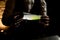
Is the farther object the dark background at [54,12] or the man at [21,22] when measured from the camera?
the dark background at [54,12]

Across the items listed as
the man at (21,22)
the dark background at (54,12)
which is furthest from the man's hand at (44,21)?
the dark background at (54,12)

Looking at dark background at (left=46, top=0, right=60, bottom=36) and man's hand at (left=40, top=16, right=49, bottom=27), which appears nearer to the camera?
man's hand at (left=40, top=16, right=49, bottom=27)

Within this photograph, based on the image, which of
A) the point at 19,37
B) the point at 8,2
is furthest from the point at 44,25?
the point at 8,2

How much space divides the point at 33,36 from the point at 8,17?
0.63ft

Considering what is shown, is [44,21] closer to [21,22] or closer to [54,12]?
[21,22]

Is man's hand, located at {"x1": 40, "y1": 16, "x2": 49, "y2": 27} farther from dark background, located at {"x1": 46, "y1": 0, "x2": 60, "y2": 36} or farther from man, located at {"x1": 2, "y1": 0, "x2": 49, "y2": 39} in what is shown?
dark background, located at {"x1": 46, "y1": 0, "x2": 60, "y2": 36}

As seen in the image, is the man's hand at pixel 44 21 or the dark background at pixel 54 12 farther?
the dark background at pixel 54 12

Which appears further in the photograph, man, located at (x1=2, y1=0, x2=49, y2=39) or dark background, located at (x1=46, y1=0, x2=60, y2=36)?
dark background, located at (x1=46, y1=0, x2=60, y2=36)

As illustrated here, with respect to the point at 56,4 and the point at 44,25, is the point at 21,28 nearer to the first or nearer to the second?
the point at 44,25

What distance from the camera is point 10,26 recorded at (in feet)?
2.54

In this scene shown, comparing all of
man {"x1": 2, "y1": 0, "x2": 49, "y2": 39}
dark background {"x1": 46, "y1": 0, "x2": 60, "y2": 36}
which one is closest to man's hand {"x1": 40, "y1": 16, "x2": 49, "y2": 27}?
man {"x1": 2, "y1": 0, "x2": 49, "y2": 39}

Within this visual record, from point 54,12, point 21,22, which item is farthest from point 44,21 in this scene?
point 54,12

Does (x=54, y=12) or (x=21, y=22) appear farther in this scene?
(x=54, y=12)

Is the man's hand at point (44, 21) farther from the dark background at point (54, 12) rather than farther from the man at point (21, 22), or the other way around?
the dark background at point (54, 12)
